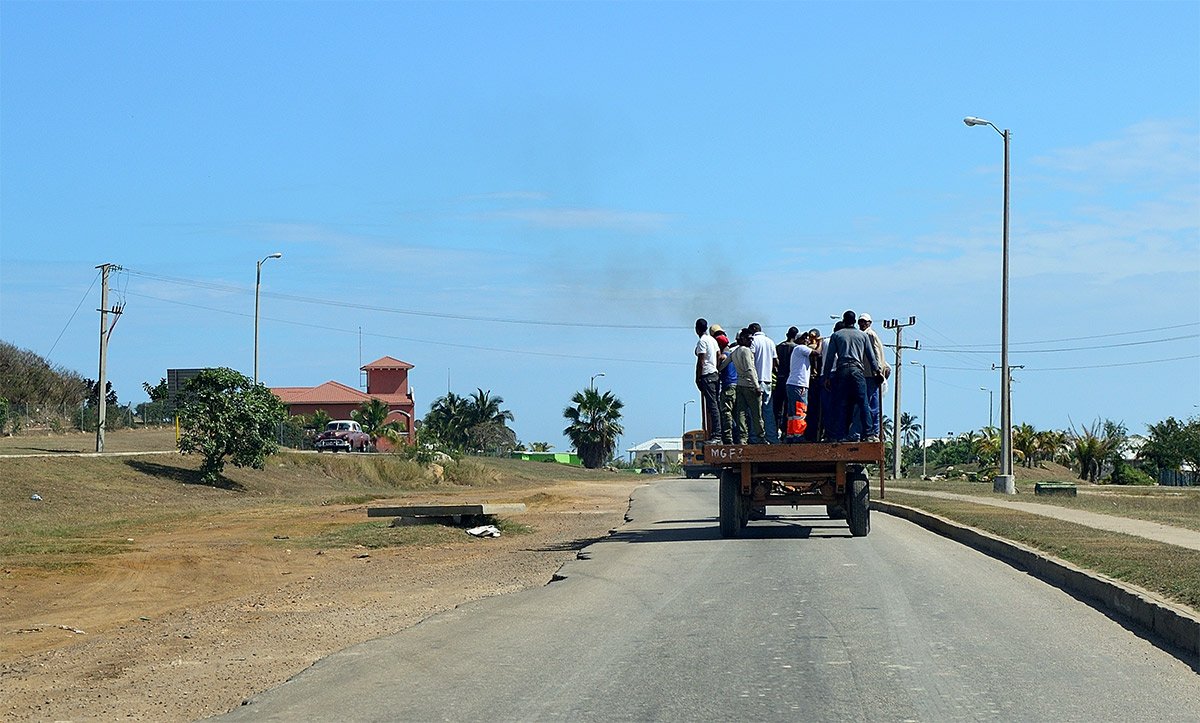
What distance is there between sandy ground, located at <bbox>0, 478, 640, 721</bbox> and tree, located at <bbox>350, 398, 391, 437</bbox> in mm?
56726

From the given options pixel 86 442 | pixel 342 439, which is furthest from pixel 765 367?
pixel 342 439

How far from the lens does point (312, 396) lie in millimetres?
93500

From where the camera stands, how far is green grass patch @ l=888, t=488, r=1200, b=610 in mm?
11781

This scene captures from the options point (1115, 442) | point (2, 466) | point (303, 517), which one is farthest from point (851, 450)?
point (1115, 442)

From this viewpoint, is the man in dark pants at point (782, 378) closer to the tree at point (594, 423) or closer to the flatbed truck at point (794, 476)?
the flatbed truck at point (794, 476)

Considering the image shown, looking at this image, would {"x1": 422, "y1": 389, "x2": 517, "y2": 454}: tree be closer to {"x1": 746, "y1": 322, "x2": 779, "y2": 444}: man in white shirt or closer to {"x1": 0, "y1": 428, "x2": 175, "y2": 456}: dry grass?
{"x1": 0, "y1": 428, "x2": 175, "y2": 456}: dry grass

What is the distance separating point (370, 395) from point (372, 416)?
1453cm

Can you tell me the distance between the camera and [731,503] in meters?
18.7

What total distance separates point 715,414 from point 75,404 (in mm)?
61028

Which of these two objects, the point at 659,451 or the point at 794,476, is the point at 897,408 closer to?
the point at 794,476

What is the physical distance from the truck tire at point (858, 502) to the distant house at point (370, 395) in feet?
234

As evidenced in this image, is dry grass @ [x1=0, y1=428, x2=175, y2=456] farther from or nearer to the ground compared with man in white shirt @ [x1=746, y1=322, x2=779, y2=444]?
nearer to the ground

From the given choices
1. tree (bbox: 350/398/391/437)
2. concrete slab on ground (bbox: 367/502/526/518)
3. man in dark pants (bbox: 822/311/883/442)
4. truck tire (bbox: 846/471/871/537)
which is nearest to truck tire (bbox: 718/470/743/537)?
truck tire (bbox: 846/471/871/537)

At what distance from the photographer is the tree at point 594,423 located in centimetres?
9888
